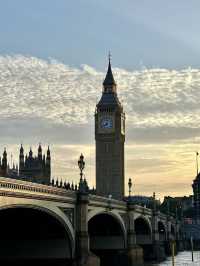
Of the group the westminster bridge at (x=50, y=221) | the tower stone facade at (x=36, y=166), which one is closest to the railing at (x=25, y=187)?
the westminster bridge at (x=50, y=221)

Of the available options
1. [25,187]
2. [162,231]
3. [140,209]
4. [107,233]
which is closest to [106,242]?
[107,233]

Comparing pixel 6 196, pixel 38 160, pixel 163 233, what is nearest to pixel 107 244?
pixel 6 196

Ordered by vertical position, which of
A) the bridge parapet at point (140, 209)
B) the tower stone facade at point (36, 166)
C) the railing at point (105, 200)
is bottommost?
the railing at point (105, 200)

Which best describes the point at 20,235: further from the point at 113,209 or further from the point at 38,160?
the point at 38,160

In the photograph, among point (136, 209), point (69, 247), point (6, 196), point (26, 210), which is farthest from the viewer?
point (136, 209)

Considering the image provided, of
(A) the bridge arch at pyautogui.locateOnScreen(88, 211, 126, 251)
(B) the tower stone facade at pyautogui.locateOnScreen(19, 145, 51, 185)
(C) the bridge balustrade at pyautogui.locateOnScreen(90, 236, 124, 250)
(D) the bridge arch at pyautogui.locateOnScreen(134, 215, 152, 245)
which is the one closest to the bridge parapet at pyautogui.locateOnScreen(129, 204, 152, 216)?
(D) the bridge arch at pyautogui.locateOnScreen(134, 215, 152, 245)

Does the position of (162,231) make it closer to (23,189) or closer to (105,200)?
(105,200)

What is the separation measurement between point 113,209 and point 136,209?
663 inches

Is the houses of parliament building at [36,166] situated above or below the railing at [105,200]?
above

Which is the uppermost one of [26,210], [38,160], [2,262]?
[38,160]

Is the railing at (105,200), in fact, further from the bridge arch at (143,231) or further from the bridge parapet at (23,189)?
the bridge arch at (143,231)

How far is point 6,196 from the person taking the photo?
47094 millimetres

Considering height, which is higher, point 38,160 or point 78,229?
point 38,160

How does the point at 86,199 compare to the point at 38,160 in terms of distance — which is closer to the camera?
the point at 86,199
